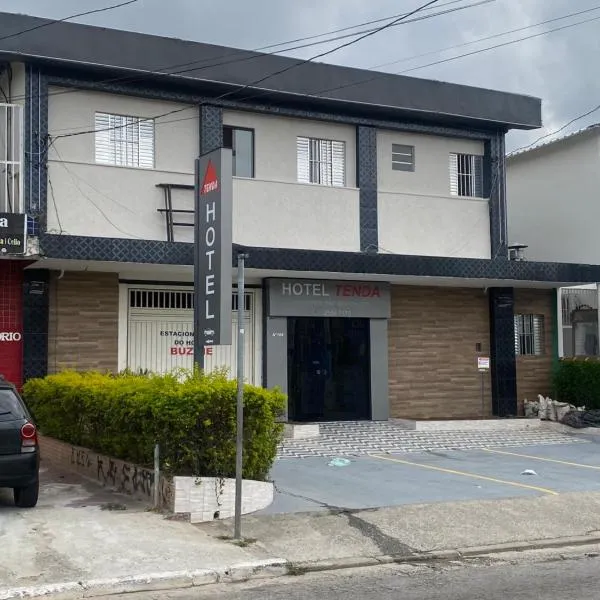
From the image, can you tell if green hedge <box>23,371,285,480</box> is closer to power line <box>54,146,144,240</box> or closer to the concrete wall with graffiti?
the concrete wall with graffiti

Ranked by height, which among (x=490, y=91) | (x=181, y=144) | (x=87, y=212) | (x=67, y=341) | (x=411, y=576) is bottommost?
(x=411, y=576)

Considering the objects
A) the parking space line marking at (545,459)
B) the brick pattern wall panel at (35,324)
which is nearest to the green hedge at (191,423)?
the brick pattern wall panel at (35,324)

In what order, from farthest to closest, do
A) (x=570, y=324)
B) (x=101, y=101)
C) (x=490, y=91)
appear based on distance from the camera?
(x=570, y=324) < (x=490, y=91) < (x=101, y=101)

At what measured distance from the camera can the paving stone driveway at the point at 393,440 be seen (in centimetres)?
1647

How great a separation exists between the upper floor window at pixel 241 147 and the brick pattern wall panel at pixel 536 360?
7794 millimetres

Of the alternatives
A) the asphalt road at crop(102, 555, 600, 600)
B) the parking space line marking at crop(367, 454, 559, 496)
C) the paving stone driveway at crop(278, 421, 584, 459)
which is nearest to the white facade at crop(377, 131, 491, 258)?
the paving stone driveway at crop(278, 421, 584, 459)

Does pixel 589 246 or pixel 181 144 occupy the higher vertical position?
pixel 181 144

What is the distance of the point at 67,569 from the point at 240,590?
1.64 meters

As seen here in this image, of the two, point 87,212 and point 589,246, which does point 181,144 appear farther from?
point 589,246

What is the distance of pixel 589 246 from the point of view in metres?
23.9

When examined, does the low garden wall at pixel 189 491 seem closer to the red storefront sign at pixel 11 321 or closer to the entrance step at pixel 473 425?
the red storefront sign at pixel 11 321

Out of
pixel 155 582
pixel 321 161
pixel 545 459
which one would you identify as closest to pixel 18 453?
pixel 155 582

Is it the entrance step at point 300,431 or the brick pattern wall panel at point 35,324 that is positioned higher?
the brick pattern wall panel at point 35,324

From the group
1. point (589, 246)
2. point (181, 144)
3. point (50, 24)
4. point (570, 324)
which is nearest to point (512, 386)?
point (570, 324)
